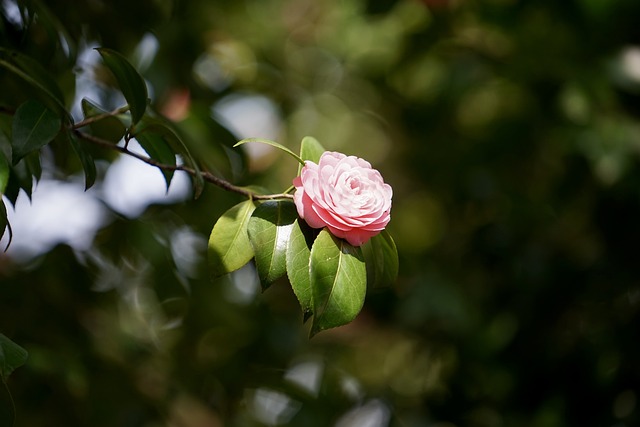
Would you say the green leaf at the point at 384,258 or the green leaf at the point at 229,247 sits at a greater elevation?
the green leaf at the point at 229,247

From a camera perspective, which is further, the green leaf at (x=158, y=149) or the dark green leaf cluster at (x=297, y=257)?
the green leaf at (x=158, y=149)

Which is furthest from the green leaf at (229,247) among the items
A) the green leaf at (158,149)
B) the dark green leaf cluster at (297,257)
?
the green leaf at (158,149)

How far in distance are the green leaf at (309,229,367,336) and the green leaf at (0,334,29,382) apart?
255 millimetres

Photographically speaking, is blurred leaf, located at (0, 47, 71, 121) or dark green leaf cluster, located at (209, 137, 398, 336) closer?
dark green leaf cluster, located at (209, 137, 398, 336)

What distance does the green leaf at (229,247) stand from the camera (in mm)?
735

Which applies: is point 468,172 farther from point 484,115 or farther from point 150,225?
point 150,225

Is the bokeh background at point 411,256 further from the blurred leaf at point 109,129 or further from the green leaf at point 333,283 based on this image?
the green leaf at point 333,283

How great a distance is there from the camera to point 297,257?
2.35ft

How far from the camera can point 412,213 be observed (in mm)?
2322

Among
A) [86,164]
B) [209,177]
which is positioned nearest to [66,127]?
[86,164]

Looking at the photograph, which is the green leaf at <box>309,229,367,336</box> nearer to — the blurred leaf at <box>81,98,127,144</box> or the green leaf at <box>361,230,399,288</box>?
the green leaf at <box>361,230,399,288</box>

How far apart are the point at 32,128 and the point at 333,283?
317 mm

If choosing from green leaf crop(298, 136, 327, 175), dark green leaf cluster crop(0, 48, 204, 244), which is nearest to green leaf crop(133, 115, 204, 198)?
dark green leaf cluster crop(0, 48, 204, 244)

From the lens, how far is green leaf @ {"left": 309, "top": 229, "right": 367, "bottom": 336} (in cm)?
70
